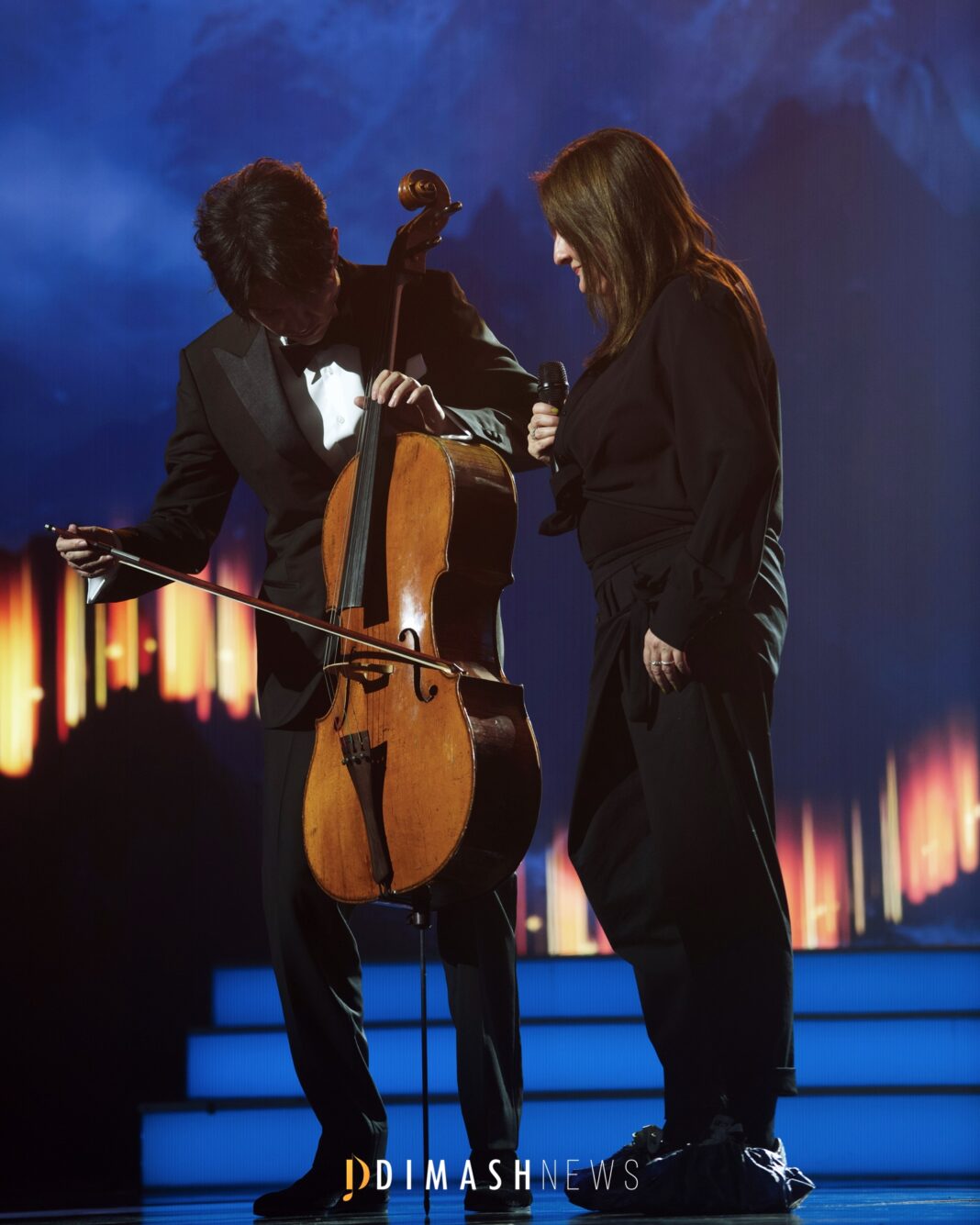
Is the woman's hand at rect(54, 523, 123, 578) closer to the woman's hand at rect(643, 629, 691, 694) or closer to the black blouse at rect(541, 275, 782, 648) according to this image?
the black blouse at rect(541, 275, 782, 648)

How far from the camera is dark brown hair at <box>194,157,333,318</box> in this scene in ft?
6.66

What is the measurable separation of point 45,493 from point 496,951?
1593 millimetres

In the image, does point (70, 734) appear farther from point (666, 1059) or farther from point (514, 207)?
point (666, 1059)

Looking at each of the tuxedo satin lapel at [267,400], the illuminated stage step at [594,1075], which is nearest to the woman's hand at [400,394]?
the tuxedo satin lapel at [267,400]

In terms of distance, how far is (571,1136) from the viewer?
8.30 feet

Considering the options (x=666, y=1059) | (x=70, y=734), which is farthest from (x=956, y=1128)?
(x=70, y=734)

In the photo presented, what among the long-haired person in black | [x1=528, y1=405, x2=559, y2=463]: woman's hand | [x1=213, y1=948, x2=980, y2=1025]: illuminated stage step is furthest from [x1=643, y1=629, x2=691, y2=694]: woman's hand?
[x1=213, y1=948, x2=980, y2=1025]: illuminated stage step

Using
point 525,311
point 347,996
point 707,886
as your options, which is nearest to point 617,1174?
point 707,886

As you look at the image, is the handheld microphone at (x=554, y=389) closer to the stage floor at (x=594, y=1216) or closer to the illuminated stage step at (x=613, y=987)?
the stage floor at (x=594, y=1216)

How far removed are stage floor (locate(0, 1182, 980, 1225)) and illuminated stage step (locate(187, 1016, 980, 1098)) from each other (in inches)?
11.5

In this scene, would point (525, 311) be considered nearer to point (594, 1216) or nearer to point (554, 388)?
point (554, 388)

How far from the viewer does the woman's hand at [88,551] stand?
197 cm

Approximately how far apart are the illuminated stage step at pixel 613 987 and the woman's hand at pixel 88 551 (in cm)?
108

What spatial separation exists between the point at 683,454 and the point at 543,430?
257 mm
